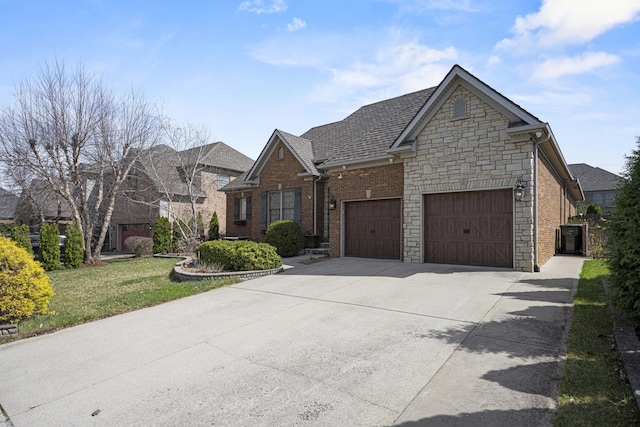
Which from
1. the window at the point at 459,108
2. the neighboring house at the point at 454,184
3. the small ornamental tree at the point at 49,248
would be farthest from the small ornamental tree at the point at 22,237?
the window at the point at 459,108

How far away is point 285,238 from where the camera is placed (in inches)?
576

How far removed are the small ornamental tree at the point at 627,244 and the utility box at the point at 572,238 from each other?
11.1 metres

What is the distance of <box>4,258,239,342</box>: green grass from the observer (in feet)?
21.1

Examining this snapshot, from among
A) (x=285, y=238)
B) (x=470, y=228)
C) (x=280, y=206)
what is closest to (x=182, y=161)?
(x=280, y=206)

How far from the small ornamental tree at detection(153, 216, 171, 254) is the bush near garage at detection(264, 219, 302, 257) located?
7.45m

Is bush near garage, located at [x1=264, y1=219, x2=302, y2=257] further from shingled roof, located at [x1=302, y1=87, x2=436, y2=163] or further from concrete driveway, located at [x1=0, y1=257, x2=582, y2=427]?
concrete driveway, located at [x1=0, y1=257, x2=582, y2=427]

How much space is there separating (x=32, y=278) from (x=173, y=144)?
43.3ft

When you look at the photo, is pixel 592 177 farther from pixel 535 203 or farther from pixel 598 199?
pixel 535 203

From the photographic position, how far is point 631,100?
308 inches

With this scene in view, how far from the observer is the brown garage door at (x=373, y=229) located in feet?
40.3

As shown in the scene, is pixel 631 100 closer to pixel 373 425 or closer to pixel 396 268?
pixel 396 268

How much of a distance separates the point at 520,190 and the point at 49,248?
61.0ft

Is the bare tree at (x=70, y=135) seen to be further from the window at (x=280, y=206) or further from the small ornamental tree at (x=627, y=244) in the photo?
the small ornamental tree at (x=627, y=244)

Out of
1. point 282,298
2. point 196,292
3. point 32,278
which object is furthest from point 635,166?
point 32,278
